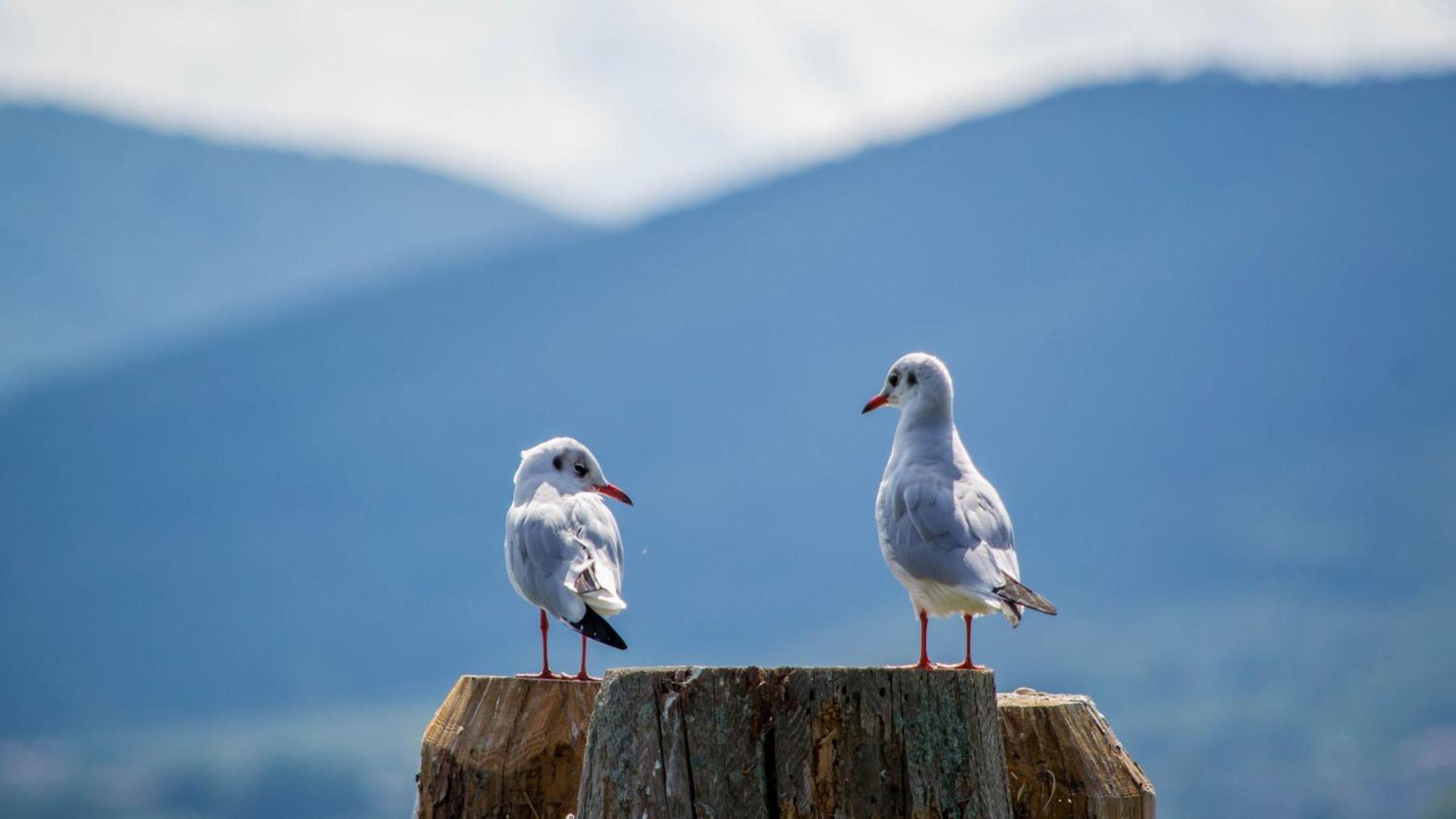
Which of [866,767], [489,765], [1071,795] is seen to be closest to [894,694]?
[866,767]

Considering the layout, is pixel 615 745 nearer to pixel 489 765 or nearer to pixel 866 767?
pixel 866 767

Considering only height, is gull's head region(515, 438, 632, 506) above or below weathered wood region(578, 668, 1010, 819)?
above

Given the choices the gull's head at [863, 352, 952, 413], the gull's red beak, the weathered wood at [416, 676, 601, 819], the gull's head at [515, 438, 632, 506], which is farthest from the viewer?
the gull's red beak

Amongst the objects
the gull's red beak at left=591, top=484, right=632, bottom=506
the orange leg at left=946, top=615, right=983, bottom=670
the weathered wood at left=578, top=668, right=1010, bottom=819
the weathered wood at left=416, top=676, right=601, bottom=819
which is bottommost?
the weathered wood at left=578, top=668, right=1010, bottom=819

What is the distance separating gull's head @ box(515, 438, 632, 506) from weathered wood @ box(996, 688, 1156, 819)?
2.99 metres

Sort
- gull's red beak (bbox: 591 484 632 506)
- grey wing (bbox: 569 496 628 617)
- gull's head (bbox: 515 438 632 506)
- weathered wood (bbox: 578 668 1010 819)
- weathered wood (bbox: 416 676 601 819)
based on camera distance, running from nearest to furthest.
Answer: weathered wood (bbox: 578 668 1010 819)
weathered wood (bbox: 416 676 601 819)
grey wing (bbox: 569 496 628 617)
gull's head (bbox: 515 438 632 506)
gull's red beak (bbox: 591 484 632 506)

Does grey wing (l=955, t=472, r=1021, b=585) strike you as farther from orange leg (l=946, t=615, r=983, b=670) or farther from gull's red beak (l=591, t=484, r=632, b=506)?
gull's red beak (l=591, t=484, r=632, b=506)

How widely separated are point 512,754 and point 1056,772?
172 centimetres

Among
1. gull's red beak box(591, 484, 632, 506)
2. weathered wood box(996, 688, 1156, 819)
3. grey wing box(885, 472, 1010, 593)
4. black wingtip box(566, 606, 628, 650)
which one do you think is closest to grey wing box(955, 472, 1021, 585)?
grey wing box(885, 472, 1010, 593)

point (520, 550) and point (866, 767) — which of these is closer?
point (866, 767)

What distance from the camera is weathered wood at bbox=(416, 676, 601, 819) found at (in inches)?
169

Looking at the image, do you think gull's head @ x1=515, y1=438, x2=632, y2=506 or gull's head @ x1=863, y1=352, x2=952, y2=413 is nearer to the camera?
gull's head @ x1=863, y1=352, x2=952, y2=413

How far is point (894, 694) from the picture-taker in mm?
2805

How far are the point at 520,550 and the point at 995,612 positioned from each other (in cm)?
209
